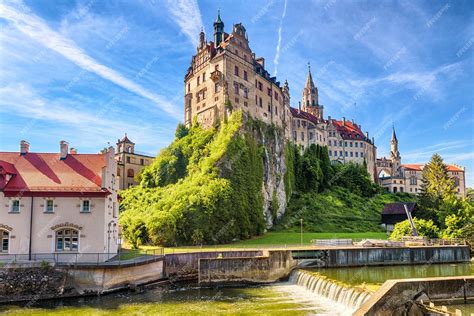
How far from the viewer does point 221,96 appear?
69.8m

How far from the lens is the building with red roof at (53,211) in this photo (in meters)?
32.1

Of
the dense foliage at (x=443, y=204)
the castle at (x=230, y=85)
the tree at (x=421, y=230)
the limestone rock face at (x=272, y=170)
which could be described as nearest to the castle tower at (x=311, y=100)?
the castle at (x=230, y=85)

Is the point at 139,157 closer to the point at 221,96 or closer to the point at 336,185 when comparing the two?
the point at 221,96

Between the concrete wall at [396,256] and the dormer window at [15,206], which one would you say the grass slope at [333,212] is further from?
the dormer window at [15,206]

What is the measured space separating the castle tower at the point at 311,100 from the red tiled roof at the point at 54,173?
343 feet

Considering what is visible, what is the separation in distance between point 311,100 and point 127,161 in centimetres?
7207

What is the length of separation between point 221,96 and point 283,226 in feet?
84.2

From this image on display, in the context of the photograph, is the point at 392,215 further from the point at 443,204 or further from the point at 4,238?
the point at 4,238

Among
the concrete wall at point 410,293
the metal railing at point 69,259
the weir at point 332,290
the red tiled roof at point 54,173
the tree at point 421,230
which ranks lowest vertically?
the weir at point 332,290

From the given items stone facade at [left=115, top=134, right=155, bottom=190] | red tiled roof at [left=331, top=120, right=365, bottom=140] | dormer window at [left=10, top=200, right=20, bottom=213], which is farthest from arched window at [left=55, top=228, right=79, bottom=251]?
red tiled roof at [left=331, top=120, right=365, bottom=140]

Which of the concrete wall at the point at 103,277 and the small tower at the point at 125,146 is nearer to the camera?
the concrete wall at the point at 103,277

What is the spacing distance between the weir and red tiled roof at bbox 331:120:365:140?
96.8 metres

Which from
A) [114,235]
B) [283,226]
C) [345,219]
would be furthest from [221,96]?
[114,235]

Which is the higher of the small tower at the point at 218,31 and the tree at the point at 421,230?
the small tower at the point at 218,31
